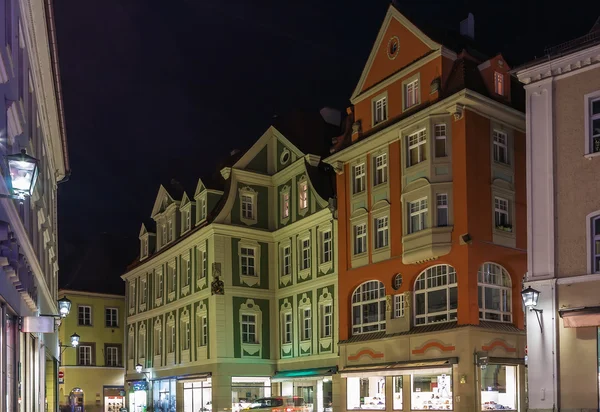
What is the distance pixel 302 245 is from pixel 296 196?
2.89 metres

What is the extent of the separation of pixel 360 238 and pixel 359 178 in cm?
289

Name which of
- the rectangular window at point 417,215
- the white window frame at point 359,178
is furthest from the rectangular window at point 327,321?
the rectangular window at point 417,215

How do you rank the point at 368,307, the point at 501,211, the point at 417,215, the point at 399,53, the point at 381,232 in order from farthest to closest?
1. the point at 368,307
2. the point at 381,232
3. the point at 399,53
4. the point at 417,215
5. the point at 501,211

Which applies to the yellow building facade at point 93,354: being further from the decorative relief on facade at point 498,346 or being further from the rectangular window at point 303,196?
the decorative relief on facade at point 498,346

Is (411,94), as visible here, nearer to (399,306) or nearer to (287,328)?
(399,306)

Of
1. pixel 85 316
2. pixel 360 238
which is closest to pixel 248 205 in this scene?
pixel 360 238

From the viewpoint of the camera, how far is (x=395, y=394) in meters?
32.8

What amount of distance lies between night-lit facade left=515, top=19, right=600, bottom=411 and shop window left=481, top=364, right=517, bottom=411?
629 centimetres

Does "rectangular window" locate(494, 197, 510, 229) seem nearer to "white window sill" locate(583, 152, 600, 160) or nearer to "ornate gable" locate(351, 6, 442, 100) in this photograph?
"ornate gable" locate(351, 6, 442, 100)

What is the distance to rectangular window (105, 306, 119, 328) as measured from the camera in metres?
62.1

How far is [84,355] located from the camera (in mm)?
59844

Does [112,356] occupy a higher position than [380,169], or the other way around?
[380,169]

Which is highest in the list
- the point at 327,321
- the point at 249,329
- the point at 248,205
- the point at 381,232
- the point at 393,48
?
the point at 393,48

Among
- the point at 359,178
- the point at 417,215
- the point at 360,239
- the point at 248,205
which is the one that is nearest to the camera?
the point at 417,215
